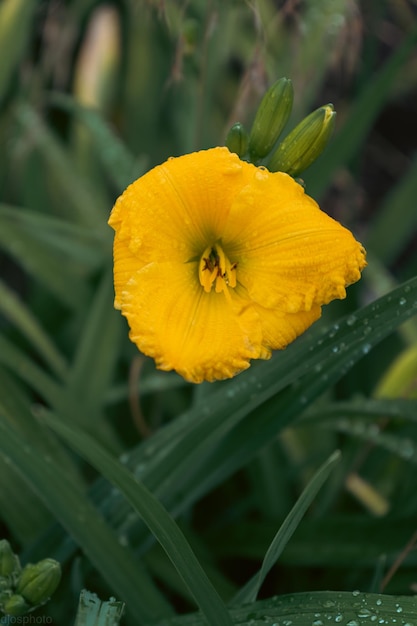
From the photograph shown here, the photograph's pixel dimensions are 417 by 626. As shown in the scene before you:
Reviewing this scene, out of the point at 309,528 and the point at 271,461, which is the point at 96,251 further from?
the point at 309,528

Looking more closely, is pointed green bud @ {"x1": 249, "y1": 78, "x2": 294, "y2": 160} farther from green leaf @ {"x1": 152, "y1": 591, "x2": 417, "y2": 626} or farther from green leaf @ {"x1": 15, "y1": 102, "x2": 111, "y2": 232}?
green leaf @ {"x1": 15, "y1": 102, "x2": 111, "y2": 232}

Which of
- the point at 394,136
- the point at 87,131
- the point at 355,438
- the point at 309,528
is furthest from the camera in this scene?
the point at 394,136

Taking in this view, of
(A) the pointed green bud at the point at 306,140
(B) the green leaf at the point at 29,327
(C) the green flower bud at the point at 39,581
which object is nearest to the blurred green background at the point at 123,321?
(B) the green leaf at the point at 29,327

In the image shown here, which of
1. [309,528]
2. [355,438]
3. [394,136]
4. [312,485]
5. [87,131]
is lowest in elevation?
[309,528]

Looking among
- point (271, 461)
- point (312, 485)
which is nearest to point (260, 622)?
point (312, 485)

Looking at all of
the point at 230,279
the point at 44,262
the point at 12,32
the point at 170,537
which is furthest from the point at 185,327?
the point at 12,32

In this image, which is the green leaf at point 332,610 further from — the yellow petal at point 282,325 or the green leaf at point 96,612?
the yellow petal at point 282,325
